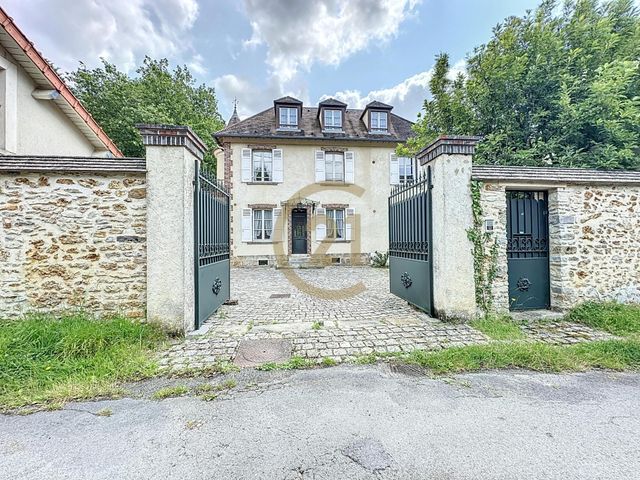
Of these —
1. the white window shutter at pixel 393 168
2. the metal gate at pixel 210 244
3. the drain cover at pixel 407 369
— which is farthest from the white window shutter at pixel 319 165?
the drain cover at pixel 407 369

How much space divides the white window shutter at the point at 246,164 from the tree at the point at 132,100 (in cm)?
586

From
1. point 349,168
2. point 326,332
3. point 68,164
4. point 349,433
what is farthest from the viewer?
point 349,168

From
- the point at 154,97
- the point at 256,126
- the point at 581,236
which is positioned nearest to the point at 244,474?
the point at 581,236

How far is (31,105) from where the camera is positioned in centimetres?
619

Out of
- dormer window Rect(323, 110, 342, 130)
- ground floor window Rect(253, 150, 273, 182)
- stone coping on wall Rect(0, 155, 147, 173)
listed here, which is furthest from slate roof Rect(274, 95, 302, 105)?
stone coping on wall Rect(0, 155, 147, 173)

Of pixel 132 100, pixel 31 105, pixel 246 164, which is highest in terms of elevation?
pixel 132 100

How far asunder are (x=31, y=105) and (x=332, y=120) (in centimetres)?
1141

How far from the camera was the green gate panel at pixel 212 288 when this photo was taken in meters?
4.51

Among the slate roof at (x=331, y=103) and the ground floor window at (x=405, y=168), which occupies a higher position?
the slate roof at (x=331, y=103)

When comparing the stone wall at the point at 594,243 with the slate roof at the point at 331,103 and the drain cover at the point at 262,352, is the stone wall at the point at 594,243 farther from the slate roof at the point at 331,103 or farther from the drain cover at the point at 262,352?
the slate roof at the point at 331,103

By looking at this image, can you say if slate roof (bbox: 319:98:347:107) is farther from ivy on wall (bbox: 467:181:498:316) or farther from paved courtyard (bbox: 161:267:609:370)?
ivy on wall (bbox: 467:181:498:316)

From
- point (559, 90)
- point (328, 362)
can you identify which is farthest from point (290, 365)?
point (559, 90)

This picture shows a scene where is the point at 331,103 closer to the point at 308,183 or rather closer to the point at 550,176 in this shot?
the point at 308,183

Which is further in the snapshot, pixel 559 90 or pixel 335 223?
pixel 335 223
